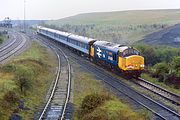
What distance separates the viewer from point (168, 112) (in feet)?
77.1

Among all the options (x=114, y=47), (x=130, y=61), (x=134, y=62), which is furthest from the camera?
(x=114, y=47)

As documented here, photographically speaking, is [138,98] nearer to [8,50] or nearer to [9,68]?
[9,68]

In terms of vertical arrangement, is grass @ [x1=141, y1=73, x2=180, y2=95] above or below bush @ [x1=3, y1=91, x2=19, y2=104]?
below

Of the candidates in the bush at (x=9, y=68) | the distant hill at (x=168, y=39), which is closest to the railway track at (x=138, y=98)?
the bush at (x=9, y=68)

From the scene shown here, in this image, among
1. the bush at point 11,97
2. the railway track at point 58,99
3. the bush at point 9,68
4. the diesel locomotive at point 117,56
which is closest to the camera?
the railway track at point 58,99

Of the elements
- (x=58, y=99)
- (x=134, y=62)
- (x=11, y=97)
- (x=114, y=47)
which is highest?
(x=114, y=47)

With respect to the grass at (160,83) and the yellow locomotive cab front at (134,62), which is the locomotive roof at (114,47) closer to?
the yellow locomotive cab front at (134,62)

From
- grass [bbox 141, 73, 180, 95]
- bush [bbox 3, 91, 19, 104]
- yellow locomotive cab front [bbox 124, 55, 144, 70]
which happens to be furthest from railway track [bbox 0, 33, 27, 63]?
bush [bbox 3, 91, 19, 104]

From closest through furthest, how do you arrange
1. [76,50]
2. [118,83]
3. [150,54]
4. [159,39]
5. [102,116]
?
[102,116]
[118,83]
[150,54]
[76,50]
[159,39]

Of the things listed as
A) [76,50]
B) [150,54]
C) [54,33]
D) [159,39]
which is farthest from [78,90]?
[54,33]

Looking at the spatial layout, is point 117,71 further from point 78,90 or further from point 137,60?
point 78,90

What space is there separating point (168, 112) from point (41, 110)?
8.12 metres

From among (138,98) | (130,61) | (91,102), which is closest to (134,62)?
(130,61)

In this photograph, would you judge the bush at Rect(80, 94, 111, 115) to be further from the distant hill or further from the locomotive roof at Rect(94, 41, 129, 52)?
the distant hill
